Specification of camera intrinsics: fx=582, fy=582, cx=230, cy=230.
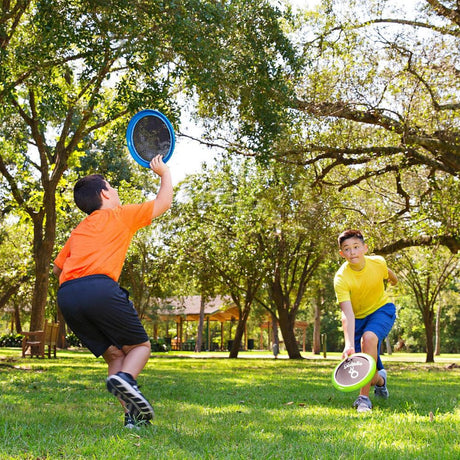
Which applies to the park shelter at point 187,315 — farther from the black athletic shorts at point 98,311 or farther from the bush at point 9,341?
the black athletic shorts at point 98,311

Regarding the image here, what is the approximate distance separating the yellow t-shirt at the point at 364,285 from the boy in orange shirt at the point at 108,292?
226 cm

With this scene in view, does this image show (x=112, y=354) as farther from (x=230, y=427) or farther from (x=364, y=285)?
(x=364, y=285)

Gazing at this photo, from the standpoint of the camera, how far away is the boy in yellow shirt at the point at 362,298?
224 inches

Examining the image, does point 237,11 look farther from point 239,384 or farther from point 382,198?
point 382,198

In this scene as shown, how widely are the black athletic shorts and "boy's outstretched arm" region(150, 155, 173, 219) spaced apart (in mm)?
635

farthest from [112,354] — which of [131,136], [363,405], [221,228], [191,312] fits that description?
[191,312]

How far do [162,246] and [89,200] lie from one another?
75.1ft

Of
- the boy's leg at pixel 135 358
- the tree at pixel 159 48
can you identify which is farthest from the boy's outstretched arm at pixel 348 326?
the tree at pixel 159 48

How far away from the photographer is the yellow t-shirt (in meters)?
5.86

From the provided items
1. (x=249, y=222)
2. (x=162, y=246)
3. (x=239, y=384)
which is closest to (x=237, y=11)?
(x=239, y=384)

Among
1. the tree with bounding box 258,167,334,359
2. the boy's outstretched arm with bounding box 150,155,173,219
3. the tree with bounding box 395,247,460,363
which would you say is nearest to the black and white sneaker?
the boy's outstretched arm with bounding box 150,155,173,219

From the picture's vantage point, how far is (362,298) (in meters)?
6.08

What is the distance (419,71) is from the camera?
13.5 meters

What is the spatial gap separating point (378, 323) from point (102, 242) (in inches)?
124
